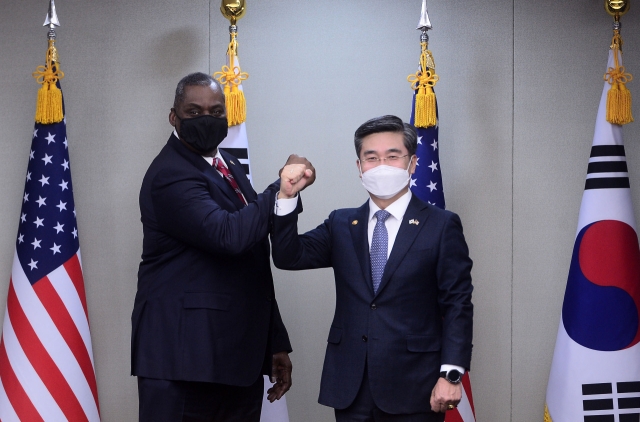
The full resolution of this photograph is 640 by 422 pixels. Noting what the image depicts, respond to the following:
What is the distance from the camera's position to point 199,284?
2369 millimetres

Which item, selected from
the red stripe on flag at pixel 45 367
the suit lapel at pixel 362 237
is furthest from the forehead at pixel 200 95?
the red stripe on flag at pixel 45 367

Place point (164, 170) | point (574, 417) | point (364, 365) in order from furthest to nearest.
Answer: point (574, 417) → point (164, 170) → point (364, 365)

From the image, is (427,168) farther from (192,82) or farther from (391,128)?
(192,82)

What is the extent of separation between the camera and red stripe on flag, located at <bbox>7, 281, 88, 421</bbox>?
10.7 feet

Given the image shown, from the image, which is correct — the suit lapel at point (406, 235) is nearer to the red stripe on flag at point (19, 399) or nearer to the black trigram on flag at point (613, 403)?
the black trigram on flag at point (613, 403)

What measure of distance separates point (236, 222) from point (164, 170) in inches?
12.7

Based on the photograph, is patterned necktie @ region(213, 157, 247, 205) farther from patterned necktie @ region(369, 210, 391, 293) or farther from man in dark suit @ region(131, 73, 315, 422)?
patterned necktie @ region(369, 210, 391, 293)

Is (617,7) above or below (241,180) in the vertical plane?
above

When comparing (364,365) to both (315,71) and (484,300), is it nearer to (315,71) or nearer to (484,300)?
(484,300)

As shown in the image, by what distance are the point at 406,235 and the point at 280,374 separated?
766 millimetres

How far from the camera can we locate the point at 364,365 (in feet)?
7.41

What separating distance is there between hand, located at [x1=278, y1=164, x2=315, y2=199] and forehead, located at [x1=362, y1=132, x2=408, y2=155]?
0.23 m

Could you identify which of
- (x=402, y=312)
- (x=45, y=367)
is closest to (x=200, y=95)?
(x=402, y=312)

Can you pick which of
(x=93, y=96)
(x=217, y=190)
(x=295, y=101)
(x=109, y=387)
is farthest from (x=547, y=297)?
(x=93, y=96)
